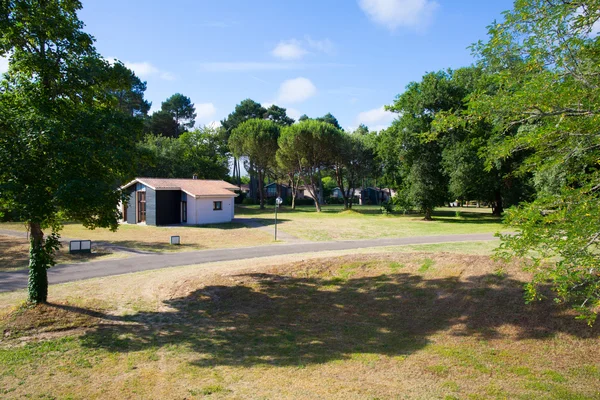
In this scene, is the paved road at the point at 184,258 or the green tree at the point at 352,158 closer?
the paved road at the point at 184,258

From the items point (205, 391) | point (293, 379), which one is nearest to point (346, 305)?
point (293, 379)

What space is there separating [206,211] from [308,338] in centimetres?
2779

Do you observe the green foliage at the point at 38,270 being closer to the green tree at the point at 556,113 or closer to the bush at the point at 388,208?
the green tree at the point at 556,113

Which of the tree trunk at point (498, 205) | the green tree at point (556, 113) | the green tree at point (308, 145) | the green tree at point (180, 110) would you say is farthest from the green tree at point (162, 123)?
the green tree at point (556, 113)

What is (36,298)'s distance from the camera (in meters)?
10.2

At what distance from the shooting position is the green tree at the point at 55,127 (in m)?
8.60

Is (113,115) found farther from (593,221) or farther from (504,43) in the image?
(593,221)

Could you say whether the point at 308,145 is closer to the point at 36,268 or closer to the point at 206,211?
the point at 206,211

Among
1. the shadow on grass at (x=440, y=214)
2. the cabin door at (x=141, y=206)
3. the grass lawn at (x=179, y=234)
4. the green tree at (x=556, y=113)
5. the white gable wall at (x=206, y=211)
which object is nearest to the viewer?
the green tree at (x=556, y=113)

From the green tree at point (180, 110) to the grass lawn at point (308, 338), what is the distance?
63.5 meters

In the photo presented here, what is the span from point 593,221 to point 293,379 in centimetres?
510

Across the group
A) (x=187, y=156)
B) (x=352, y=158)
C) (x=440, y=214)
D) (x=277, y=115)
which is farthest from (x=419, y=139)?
(x=277, y=115)

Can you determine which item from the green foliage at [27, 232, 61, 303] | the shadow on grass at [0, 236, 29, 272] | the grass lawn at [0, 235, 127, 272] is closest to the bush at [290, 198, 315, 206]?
the shadow on grass at [0, 236, 29, 272]

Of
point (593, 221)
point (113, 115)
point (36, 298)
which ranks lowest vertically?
point (36, 298)
